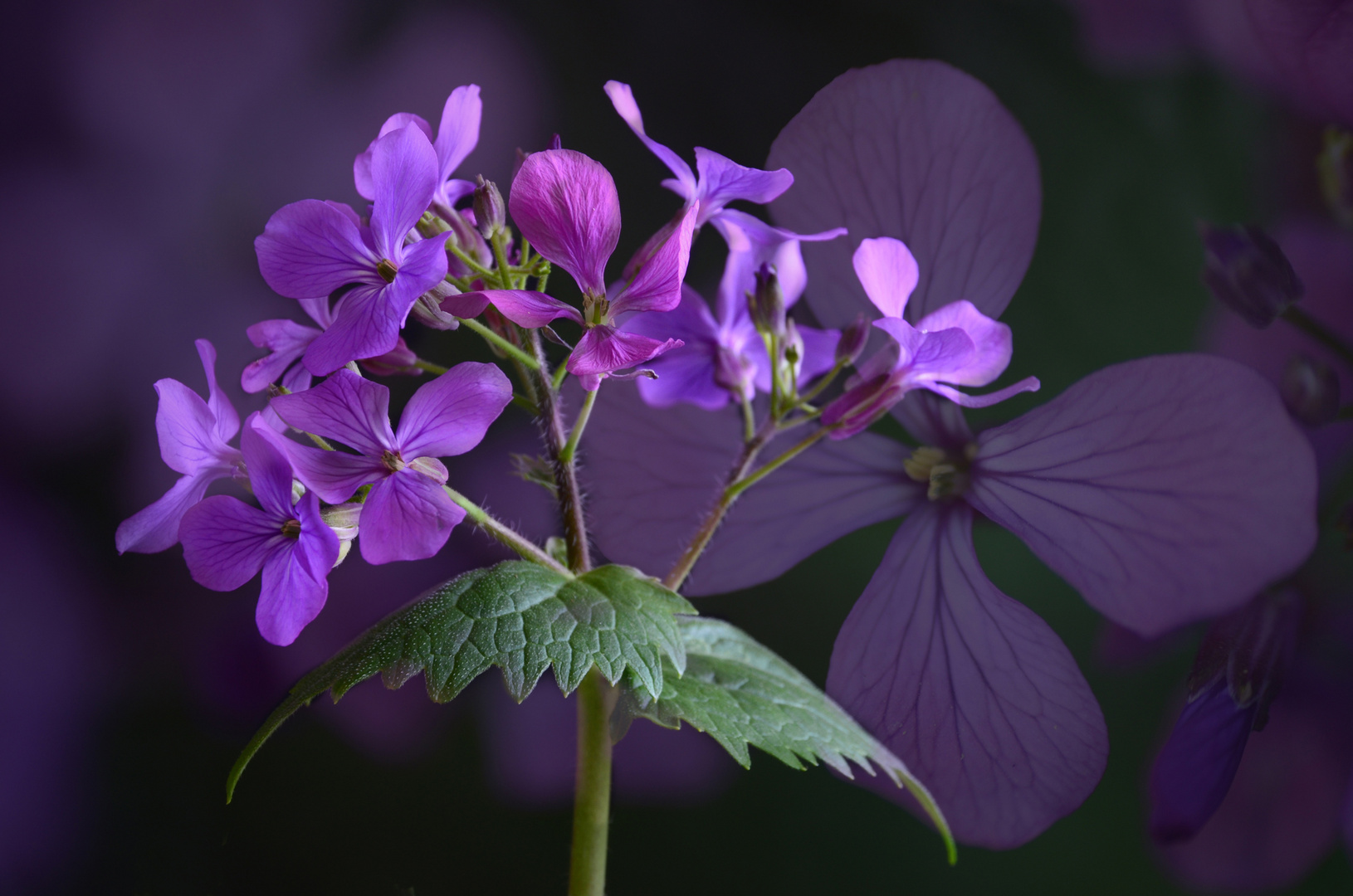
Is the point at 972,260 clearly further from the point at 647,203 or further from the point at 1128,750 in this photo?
the point at 1128,750

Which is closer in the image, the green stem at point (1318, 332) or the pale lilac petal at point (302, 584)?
the pale lilac petal at point (302, 584)

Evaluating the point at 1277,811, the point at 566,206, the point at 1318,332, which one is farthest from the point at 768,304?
the point at 1277,811

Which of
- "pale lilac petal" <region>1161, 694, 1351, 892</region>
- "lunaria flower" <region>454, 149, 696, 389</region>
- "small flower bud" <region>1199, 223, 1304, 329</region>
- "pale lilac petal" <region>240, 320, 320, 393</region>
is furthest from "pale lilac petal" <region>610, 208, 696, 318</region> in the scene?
"pale lilac petal" <region>1161, 694, 1351, 892</region>

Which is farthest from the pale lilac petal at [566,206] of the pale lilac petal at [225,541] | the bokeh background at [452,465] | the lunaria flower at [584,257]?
the bokeh background at [452,465]

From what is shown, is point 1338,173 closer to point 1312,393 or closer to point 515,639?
point 1312,393

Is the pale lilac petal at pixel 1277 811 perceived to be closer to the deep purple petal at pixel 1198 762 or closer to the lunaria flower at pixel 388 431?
the deep purple petal at pixel 1198 762

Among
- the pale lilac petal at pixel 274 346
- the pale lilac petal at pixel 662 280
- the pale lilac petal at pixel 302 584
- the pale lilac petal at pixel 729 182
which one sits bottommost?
the pale lilac petal at pixel 302 584

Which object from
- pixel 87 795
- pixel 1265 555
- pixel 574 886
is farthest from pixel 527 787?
pixel 1265 555
